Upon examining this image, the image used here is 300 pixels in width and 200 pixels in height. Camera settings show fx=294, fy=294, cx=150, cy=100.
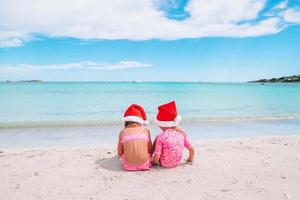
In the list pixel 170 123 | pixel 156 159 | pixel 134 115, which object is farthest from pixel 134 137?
pixel 170 123

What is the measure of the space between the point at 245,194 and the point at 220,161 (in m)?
1.48

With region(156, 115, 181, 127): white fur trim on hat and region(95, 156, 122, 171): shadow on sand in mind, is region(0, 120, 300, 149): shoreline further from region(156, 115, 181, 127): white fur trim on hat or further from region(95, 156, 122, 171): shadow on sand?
region(156, 115, 181, 127): white fur trim on hat

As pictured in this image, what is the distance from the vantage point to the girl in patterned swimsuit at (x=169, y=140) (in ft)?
15.6

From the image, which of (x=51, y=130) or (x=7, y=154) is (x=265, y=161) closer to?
(x=7, y=154)

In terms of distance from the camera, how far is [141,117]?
4.93 m

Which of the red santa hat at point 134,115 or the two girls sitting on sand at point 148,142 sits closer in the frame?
the two girls sitting on sand at point 148,142

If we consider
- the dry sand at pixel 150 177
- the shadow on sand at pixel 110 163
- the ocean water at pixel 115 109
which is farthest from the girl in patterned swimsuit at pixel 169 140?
the ocean water at pixel 115 109

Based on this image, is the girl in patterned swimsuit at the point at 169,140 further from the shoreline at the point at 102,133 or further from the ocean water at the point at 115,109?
the ocean water at the point at 115,109

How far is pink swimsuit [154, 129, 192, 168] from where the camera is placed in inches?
187

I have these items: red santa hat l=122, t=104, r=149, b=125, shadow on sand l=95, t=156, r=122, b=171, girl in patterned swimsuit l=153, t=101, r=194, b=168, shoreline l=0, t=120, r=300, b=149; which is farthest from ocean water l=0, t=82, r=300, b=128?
girl in patterned swimsuit l=153, t=101, r=194, b=168

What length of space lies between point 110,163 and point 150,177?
3.47ft

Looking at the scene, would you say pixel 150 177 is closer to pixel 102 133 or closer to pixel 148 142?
pixel 148 142

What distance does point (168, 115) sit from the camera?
15.7 feet

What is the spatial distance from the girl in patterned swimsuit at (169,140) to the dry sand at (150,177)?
178 millimetres
